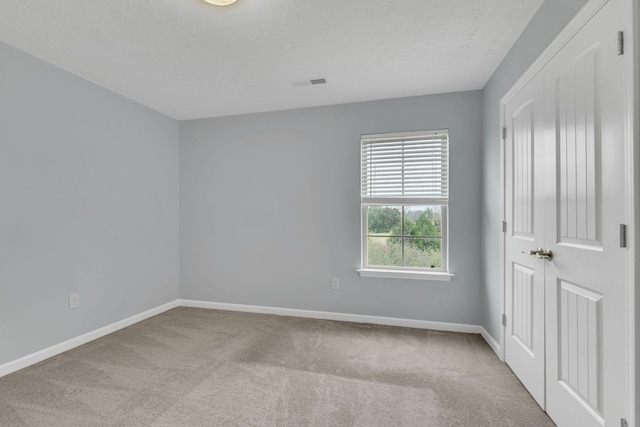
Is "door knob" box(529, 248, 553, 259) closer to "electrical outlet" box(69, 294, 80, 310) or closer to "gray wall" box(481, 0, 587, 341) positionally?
"gray wall" box(481, 0, 587, 341)

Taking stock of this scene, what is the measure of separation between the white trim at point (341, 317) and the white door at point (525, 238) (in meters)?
0.75

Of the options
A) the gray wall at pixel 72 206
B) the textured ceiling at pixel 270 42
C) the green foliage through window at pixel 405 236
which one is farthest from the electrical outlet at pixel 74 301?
the green foliage through window at pixel 405 236


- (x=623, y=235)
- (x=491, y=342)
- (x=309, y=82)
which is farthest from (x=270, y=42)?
(x=491, y=342)

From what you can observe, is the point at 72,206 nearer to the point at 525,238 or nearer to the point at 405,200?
the point at 405,200

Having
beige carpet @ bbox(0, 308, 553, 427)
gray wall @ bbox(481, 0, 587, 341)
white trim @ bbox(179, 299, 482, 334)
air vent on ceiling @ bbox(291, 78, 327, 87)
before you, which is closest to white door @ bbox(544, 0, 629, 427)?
gray wall @ bbox(481, 0, 587, 341)

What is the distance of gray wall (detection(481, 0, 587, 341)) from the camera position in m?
1.89

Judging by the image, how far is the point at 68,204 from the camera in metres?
2.79

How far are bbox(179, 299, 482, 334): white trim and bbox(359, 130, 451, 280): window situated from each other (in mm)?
499

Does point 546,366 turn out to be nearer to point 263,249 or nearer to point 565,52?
point 565,52

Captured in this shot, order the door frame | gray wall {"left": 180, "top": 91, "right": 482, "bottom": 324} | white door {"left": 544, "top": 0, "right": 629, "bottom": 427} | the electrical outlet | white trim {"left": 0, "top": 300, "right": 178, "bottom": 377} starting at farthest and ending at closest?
gray wall {"left": 180, "top": 91, "right": 482, "bottom": 324} < the electrical outlet < white trim {"left": 0, "top": 300, "right": 178, "bottom": 377} < white door {"left": 544, "top": 0, "right": 629, "bottom": 427} < the door frame

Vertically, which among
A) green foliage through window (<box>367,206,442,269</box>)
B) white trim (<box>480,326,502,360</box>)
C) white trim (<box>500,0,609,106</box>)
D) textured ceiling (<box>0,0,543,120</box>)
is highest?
textured ceiling (<box>0,0,543,120</box>)

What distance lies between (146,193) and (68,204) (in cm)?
91

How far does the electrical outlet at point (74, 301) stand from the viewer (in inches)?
111

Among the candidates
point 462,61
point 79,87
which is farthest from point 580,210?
point 79,87
